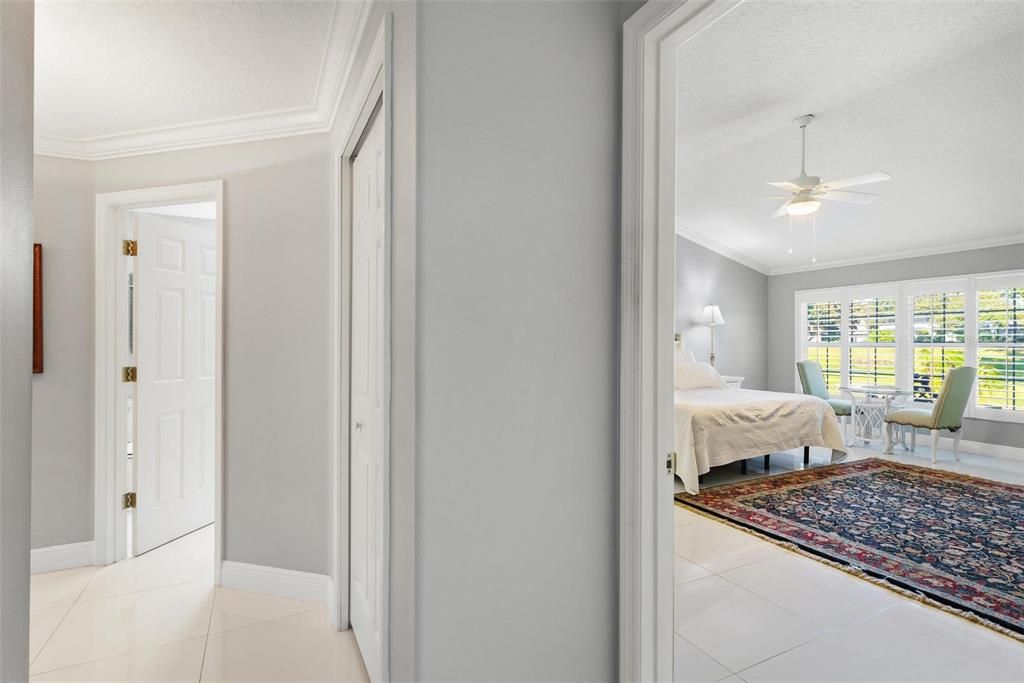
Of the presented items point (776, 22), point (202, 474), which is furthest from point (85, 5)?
point (776, 22)

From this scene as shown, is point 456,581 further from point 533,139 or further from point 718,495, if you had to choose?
point 718,495

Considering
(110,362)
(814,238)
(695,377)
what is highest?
(814,238)

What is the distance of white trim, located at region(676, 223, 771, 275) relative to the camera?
7.11m

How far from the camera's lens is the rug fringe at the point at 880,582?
2.27m

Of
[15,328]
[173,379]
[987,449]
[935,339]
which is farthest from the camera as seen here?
[935,339]

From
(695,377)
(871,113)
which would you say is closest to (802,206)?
(871,113)

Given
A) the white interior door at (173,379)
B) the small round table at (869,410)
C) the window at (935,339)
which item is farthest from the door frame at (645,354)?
the window at (935,339)

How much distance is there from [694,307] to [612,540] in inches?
246

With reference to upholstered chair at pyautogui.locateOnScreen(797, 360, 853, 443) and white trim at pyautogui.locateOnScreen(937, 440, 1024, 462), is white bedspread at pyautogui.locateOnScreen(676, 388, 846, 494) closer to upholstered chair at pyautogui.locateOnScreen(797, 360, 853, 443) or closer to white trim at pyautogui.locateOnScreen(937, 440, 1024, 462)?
upholstered chair at pyautogui.locateOnScreen(797, 360, 853, 443)

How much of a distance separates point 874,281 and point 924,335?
0.88 metres

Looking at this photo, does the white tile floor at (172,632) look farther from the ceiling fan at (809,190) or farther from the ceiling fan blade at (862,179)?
the ceiling fan blade at (862,179)

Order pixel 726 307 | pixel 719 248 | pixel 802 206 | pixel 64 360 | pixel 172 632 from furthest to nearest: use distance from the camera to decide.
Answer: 1. pixel 726 307
2. pixel 719 248
3. pixel 802 206
4. pixel 64 360
5. pixel 172 632

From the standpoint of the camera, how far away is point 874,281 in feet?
22.0

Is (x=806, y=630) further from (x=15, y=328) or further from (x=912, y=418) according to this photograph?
(x=912, y=418)
